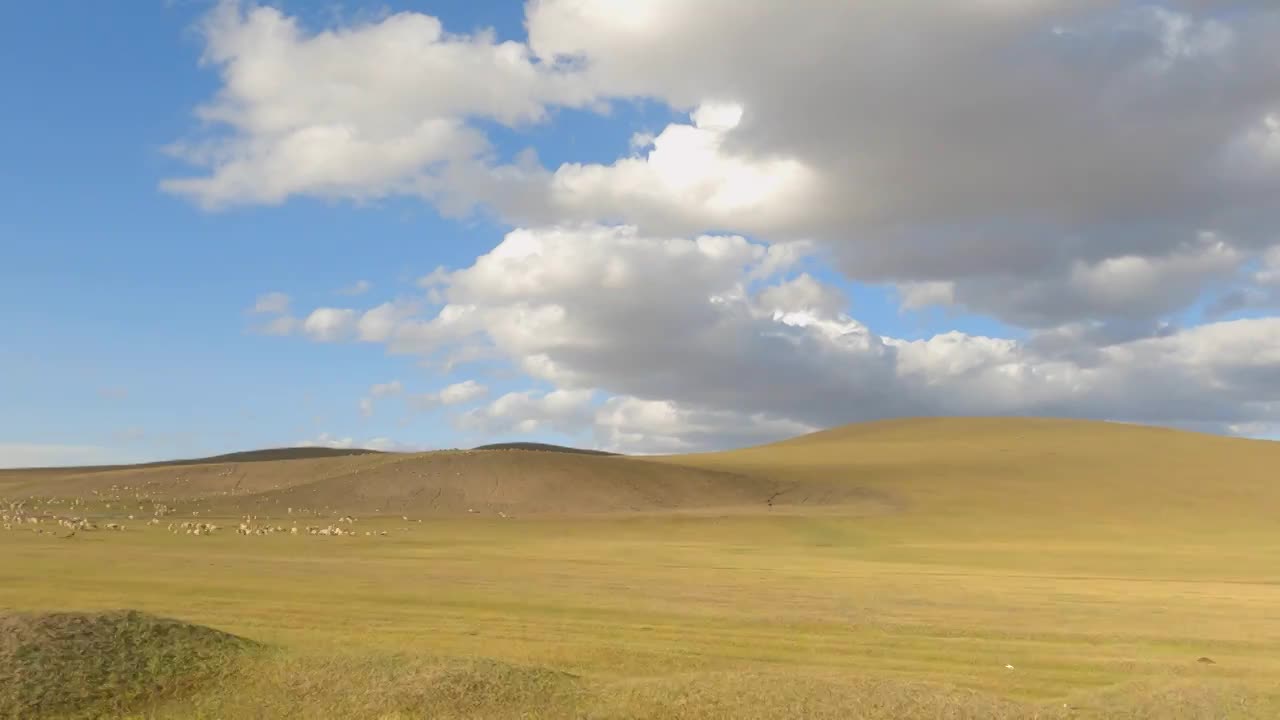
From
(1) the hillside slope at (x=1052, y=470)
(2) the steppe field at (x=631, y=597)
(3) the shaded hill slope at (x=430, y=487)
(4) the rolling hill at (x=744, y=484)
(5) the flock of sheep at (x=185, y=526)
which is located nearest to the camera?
(2) the steppe field at (x=631, y=597)

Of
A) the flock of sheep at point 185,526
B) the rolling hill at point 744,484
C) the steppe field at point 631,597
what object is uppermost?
the rolling hill at point 744,484

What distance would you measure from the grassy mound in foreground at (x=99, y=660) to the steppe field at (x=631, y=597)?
5cm

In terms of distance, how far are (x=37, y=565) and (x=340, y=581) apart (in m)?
10.9

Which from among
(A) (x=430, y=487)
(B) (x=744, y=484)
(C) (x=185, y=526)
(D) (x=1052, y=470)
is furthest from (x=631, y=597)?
(D) (x=1052, y=470)

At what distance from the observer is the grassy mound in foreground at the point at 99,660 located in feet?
49.9

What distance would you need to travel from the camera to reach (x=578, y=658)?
1905 cm

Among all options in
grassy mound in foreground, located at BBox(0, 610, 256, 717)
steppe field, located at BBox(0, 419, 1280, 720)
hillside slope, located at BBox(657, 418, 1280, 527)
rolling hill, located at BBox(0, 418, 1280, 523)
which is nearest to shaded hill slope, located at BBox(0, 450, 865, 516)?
rolling hill, located at BBox(0, 418, 1280, 523)

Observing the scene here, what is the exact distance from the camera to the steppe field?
51.3 ft

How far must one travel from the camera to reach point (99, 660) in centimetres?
1622

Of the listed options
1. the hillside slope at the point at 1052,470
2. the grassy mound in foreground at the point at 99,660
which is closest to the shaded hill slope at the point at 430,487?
the hillside slope at the point at 1052,470

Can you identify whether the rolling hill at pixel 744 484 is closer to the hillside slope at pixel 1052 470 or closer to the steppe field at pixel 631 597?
the hillside slope at pixel 1052 470

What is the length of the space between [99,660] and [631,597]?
14604 mm

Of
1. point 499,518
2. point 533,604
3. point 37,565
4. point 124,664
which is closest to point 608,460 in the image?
point 499,518

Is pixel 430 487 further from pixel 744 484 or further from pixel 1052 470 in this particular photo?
pixel 1052 470
